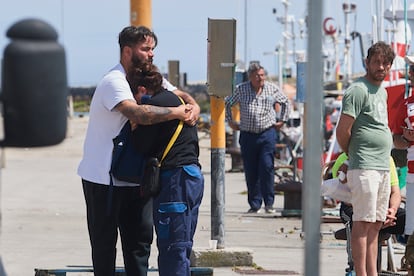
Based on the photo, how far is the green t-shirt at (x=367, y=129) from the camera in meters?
8.34

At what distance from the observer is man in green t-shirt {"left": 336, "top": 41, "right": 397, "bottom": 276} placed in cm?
834

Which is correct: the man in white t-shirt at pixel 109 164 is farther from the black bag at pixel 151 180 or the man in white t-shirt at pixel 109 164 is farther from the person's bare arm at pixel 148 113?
the black bag at pixel 151 180

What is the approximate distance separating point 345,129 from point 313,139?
4253 mm

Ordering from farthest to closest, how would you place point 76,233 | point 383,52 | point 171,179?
point 76,233 → point 383,52 → point 171,179

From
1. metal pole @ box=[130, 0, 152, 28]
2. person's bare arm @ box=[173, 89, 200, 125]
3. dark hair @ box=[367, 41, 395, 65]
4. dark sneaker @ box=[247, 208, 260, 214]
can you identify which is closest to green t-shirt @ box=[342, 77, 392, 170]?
dark hair @ box=[367, 41, 395, 65]

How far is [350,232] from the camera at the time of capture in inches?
341

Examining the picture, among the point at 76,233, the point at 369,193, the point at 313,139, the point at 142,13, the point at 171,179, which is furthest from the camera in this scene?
the point at 76,233

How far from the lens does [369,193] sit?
27.3 feet

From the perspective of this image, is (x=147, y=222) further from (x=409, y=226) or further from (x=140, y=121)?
(x=409, y=226)

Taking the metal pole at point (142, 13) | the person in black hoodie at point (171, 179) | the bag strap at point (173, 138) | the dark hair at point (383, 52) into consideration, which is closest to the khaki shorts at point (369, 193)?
the dark hair at point (383, 52)

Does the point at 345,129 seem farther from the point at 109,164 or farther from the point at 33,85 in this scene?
the point at 33,85

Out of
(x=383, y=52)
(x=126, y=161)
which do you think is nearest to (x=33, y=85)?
(x=126, y=161)

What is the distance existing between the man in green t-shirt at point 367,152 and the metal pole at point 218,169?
1.50 meters

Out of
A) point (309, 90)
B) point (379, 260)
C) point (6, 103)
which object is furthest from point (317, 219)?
point (379, 260)
